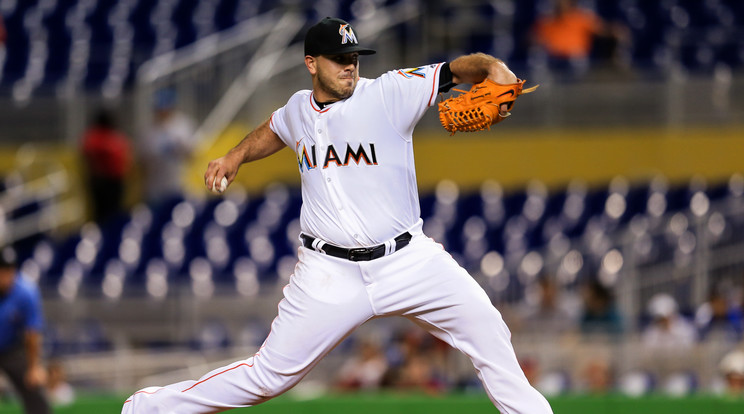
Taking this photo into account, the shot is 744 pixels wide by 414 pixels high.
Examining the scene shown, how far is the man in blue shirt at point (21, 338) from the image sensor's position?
27.1 feet

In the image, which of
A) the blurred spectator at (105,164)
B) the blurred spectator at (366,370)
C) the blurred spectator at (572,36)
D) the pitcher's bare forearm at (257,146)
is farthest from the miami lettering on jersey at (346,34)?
the blurred spectator at (572,36)

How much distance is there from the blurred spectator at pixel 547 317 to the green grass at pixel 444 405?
1.78 meters

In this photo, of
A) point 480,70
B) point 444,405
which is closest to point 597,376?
point 444,405

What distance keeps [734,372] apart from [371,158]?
544 centimetres

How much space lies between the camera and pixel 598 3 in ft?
52.2

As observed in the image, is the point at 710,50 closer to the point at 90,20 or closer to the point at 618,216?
the point at 618,216

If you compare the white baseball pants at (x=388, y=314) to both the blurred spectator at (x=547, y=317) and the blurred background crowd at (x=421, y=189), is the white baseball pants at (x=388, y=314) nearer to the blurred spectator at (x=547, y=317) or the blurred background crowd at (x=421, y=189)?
the blurred background crowd at (x=421, y=189)

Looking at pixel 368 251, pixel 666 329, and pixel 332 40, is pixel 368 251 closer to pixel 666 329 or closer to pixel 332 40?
pixel 332 40

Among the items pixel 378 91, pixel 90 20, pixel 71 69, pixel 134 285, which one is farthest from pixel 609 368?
pixel 90 20

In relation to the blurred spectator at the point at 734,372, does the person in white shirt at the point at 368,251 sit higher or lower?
higher

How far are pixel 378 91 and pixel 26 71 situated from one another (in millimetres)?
11034

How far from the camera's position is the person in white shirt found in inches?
205

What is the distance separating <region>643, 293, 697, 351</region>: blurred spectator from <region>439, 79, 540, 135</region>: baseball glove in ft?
17.9

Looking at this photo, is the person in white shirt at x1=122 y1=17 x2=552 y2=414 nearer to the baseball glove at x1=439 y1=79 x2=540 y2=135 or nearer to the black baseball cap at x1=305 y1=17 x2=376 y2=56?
the black baseball cap at x1=305 y1=17 x2=376 y2=56
